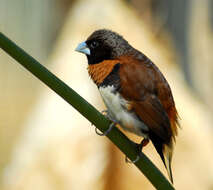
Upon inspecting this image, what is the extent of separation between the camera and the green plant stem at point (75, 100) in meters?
2.21

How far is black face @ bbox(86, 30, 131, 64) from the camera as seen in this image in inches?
136

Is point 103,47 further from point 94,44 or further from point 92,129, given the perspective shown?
point 92,129

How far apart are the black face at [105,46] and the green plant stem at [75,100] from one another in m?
0.88

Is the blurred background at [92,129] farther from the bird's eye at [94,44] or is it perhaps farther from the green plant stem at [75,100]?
the green plant stem at [75,100]

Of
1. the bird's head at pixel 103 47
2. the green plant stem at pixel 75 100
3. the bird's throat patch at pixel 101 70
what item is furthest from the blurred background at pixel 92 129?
the green plant stem at pixel 75 100

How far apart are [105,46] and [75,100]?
1.23 metres

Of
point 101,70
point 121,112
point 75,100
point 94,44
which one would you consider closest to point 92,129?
point 94,44

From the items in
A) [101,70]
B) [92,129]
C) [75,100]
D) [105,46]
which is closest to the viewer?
[75,100]

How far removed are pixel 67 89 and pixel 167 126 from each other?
88 cm

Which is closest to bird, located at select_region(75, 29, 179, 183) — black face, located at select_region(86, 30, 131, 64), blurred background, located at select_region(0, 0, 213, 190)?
black face, located at select_region(86, 30, 131, 64)

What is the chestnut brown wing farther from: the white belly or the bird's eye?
the bird's eye

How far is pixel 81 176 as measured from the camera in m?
5.11

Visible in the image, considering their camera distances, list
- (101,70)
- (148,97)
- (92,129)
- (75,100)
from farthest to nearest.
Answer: (92,129) → (101,70) → (148,97) → (75,100)

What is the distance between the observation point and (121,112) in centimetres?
311
